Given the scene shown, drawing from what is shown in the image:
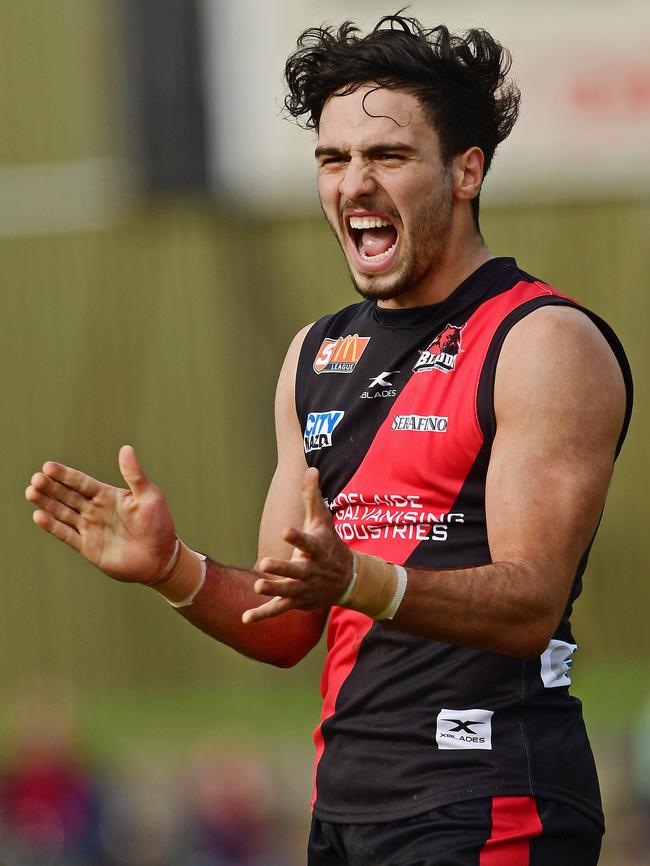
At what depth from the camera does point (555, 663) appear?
3514 mm

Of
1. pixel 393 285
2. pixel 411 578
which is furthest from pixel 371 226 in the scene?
pixel 411 578

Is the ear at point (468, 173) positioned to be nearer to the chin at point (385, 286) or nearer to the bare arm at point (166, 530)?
the chin at point (385, 286)

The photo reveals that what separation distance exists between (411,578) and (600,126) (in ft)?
33.0

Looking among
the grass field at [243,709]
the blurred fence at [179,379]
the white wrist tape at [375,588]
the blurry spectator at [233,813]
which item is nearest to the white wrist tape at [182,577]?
the white wrist tape at [375,588]

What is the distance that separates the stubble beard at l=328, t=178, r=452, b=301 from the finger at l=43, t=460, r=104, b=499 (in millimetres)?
865

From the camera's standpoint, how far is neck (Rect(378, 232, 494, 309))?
3801 mm

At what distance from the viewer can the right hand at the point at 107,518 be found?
3455 millimetres

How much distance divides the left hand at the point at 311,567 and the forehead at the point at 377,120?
3.74 ft

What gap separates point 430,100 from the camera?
380 centimetres

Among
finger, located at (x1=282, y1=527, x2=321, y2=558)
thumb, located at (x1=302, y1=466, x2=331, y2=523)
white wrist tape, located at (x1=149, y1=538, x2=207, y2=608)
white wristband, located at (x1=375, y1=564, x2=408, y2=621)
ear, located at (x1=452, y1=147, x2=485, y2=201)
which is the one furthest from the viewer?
ear, located at (x1=452, y1=147, x2=485, y2=201)

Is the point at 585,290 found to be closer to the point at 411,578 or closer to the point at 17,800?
the point at 17,800

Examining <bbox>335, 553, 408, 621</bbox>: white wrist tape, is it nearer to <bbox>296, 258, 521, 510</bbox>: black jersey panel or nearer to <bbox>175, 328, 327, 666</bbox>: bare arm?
<bbox>296, 258, 521, 510</bbox>: black jersey panel

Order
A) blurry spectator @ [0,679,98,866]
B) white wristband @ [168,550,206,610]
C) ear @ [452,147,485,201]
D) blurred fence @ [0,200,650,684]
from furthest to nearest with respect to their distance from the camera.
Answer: blurred fence @ [0,200,650,684], blurry spectator @ [0,679,98,866], ear @ [452,147,485,201], white wristband @ [168,550,206,610]

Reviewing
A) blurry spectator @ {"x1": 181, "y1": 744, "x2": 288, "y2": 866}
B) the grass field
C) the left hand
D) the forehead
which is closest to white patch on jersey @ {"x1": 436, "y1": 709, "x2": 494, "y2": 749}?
the left hand
